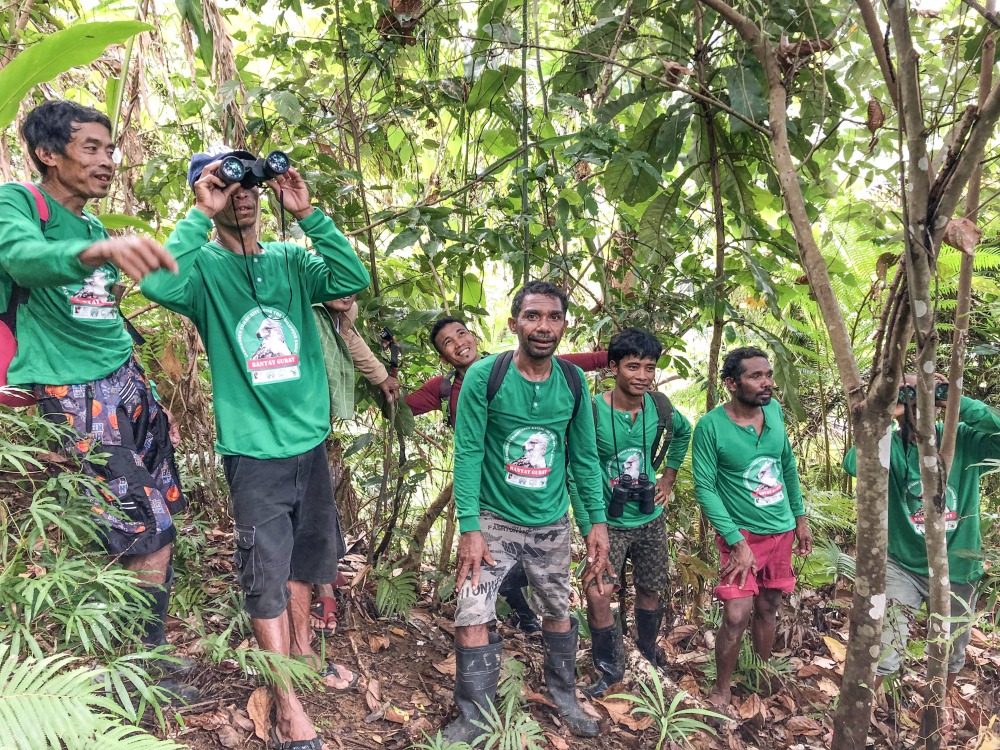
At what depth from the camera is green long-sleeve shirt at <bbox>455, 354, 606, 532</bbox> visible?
297 centimetres

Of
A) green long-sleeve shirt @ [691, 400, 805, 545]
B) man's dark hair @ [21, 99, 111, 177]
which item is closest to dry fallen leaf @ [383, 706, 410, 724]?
green long-sleeve shirt @ [691, 400, 805, 545]

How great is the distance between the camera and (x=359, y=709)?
114 inches

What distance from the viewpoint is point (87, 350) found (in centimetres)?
236

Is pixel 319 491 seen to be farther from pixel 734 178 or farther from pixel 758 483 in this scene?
pixel 734 178

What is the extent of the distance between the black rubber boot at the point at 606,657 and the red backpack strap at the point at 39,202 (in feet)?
9.43

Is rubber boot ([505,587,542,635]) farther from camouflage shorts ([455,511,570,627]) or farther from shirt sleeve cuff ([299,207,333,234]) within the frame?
shirt sleeve cuff ([299,207,333,234])

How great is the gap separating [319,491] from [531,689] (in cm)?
151

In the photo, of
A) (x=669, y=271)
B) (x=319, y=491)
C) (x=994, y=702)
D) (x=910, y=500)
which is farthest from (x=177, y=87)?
(x=994, y=702)

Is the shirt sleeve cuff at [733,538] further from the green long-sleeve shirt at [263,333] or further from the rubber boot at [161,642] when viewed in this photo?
the rubber boot at [161,642]

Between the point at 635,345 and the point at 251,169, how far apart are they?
6.44 ft

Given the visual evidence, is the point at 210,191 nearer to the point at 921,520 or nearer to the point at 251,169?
the point at 251,169

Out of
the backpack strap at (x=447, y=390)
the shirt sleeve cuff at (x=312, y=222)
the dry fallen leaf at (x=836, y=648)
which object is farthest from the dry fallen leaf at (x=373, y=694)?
the dry fallen leaf at (x=836, y=648)

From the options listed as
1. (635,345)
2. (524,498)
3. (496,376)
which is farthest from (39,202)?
(635,345)

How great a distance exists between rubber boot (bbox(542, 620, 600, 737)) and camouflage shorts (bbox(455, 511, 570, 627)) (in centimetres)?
11
